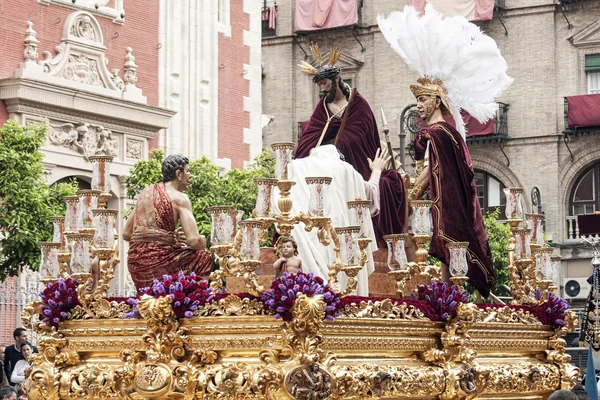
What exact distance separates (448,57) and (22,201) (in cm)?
996

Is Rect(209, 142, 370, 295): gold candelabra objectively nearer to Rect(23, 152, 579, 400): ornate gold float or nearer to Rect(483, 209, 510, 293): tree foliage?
Rect(23, 152, 579, 400): ornate gold float

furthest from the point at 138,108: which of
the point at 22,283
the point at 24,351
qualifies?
the point at 24,351

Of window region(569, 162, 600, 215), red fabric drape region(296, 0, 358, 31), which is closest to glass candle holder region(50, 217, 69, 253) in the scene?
window region(569, 162, 600, 215)

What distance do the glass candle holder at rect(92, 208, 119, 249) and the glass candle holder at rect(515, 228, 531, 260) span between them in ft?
11.7

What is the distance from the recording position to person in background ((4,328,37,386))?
15.0 m

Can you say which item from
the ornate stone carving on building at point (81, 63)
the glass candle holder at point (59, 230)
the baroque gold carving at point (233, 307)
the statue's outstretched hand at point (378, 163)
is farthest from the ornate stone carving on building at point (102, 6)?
the baroque gold carving at point (233, 307)

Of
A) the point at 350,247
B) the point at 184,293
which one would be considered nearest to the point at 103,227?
the point at 184,293

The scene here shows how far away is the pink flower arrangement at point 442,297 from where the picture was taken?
10055 mm

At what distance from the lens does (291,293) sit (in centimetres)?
870

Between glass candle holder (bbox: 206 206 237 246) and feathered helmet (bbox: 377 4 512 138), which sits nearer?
glass candle holder (bbox: 206 206 237 246)

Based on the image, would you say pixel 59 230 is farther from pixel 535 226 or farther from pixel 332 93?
pixel 535 226

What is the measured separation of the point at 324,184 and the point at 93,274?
1897 millimetres

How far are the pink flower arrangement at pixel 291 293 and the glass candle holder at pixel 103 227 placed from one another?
5.03 ft

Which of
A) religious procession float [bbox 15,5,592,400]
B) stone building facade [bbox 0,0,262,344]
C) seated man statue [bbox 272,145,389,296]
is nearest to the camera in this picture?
religious procession float [bbox 15,5,592,400]
